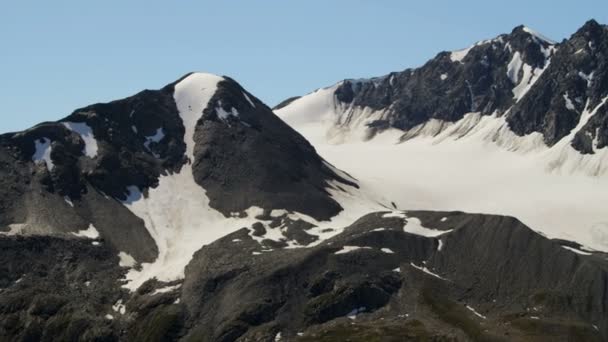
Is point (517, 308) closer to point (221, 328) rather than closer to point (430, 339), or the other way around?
point (430, 339)

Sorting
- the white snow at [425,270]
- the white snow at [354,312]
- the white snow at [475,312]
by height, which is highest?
the white snow at [425,270]

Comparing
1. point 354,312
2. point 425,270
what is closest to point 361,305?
point 354,312

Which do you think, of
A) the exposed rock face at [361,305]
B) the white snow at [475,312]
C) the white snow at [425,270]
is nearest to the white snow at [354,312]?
the exposed rock face at [361,305]

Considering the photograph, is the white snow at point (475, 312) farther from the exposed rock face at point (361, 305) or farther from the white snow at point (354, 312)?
the white snow at point (354, 312)

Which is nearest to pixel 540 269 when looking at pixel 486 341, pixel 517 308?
pixel 517 308

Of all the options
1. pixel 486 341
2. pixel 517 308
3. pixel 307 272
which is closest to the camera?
pixel 486 341

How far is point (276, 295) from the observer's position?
626 feet

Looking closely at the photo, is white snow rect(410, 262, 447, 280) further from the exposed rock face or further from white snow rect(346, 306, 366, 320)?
white snow rect(346, 306, 366, 320)

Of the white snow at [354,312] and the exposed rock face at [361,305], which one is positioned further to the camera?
the white snow at [354,312]

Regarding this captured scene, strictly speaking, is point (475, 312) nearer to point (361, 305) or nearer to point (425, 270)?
point (425, 270)

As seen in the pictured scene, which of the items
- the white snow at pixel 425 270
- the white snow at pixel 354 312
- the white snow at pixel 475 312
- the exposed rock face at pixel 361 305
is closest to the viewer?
the exposed rock face at pixel 361 305

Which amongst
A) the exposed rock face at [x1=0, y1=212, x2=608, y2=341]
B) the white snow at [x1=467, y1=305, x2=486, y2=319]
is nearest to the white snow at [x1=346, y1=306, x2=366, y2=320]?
the exposed rock face at [x1=0, y1=212, x2=608, y2=341]

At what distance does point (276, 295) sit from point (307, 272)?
372 inches

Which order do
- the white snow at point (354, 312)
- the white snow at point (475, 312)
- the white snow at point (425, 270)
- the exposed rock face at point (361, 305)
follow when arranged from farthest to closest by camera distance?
the white snow at point (425, 270)
the white snow at point (354, 312)
the white snow at point (475, 312)
the exposed rock face at point (361, 305)
